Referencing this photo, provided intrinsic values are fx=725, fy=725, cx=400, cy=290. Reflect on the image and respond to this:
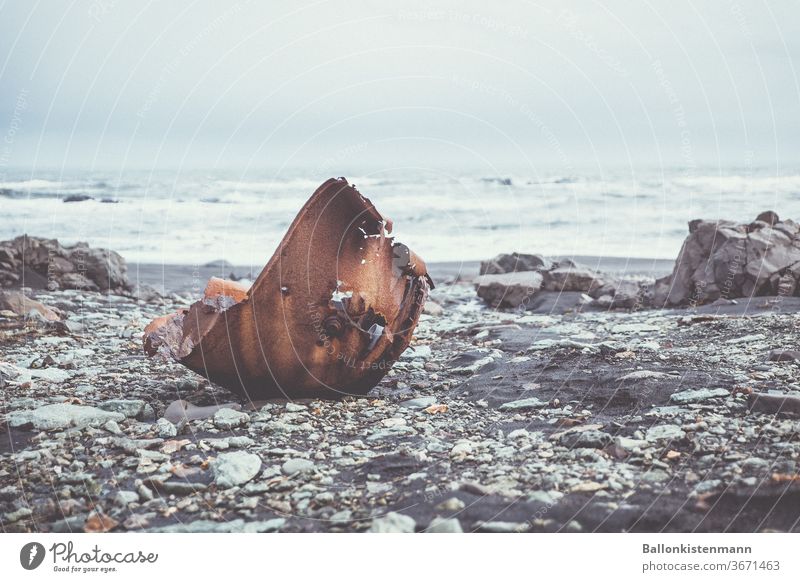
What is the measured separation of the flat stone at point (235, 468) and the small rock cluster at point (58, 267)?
21.9ft

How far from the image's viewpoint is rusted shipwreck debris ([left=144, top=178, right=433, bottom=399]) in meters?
3.67

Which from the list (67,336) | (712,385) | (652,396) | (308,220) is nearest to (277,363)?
(308,220)

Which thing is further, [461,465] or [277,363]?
[277,363]

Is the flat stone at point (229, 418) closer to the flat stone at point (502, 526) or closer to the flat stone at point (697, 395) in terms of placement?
the flat stone at point (502, 526)

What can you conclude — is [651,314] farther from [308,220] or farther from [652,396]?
[308,220]

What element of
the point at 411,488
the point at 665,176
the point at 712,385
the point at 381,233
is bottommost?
the point at 411,488

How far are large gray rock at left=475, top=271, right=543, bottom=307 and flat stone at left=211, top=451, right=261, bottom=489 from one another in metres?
5.85

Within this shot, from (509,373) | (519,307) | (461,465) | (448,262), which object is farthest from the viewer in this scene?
(448,262)

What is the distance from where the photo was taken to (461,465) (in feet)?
10.1

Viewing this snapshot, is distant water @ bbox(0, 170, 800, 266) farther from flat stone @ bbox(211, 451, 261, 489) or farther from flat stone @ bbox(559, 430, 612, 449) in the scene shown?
flat stone @ bbox(211, 451, 261, 489)

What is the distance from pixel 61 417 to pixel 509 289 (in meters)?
5.92

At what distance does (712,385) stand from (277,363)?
7.63 feet

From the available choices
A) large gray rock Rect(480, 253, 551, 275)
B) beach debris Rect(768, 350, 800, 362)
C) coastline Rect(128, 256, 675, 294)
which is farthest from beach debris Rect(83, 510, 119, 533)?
large gray rock Rect(480, 253, 551, 275)

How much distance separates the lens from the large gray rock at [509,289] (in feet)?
28.4
